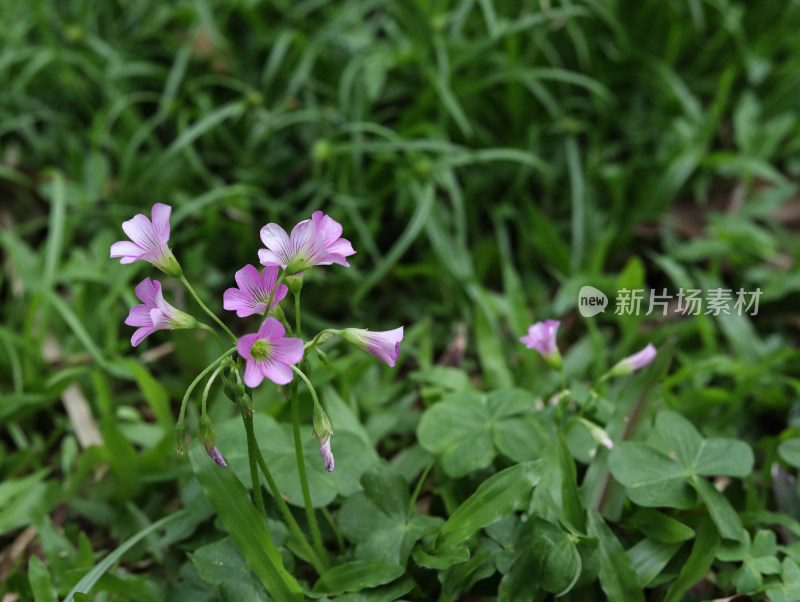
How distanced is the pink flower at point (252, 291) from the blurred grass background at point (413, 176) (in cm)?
77

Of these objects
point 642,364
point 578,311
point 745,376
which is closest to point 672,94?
point 578,311

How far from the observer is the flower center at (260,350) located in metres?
0.84

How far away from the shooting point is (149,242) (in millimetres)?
956

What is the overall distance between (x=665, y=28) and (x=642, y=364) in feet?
5.45

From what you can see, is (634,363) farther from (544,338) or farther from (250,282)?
(250,282)

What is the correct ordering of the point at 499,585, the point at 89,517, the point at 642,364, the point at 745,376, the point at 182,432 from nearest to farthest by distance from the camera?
the point at 182,432 < the point at 499,585 < the point at 642,364 < the point at 89,517 < the point at 745,376

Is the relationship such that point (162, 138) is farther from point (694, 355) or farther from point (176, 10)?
point (694, 355)

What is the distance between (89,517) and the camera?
152 cm

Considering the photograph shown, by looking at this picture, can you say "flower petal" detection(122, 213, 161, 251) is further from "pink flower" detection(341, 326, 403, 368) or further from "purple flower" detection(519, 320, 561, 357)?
"purple flower" detection(519, 320, 561, 357)

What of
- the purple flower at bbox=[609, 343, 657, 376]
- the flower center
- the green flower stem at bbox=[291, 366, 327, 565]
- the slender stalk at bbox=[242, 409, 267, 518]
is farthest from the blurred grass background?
the flower center

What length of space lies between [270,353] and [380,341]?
18 cm

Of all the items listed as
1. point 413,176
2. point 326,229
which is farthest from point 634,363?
point 413,176

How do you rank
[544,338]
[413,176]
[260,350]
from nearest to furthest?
[260,350] < [544,338] < [413,176]

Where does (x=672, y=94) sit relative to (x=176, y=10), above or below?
below
